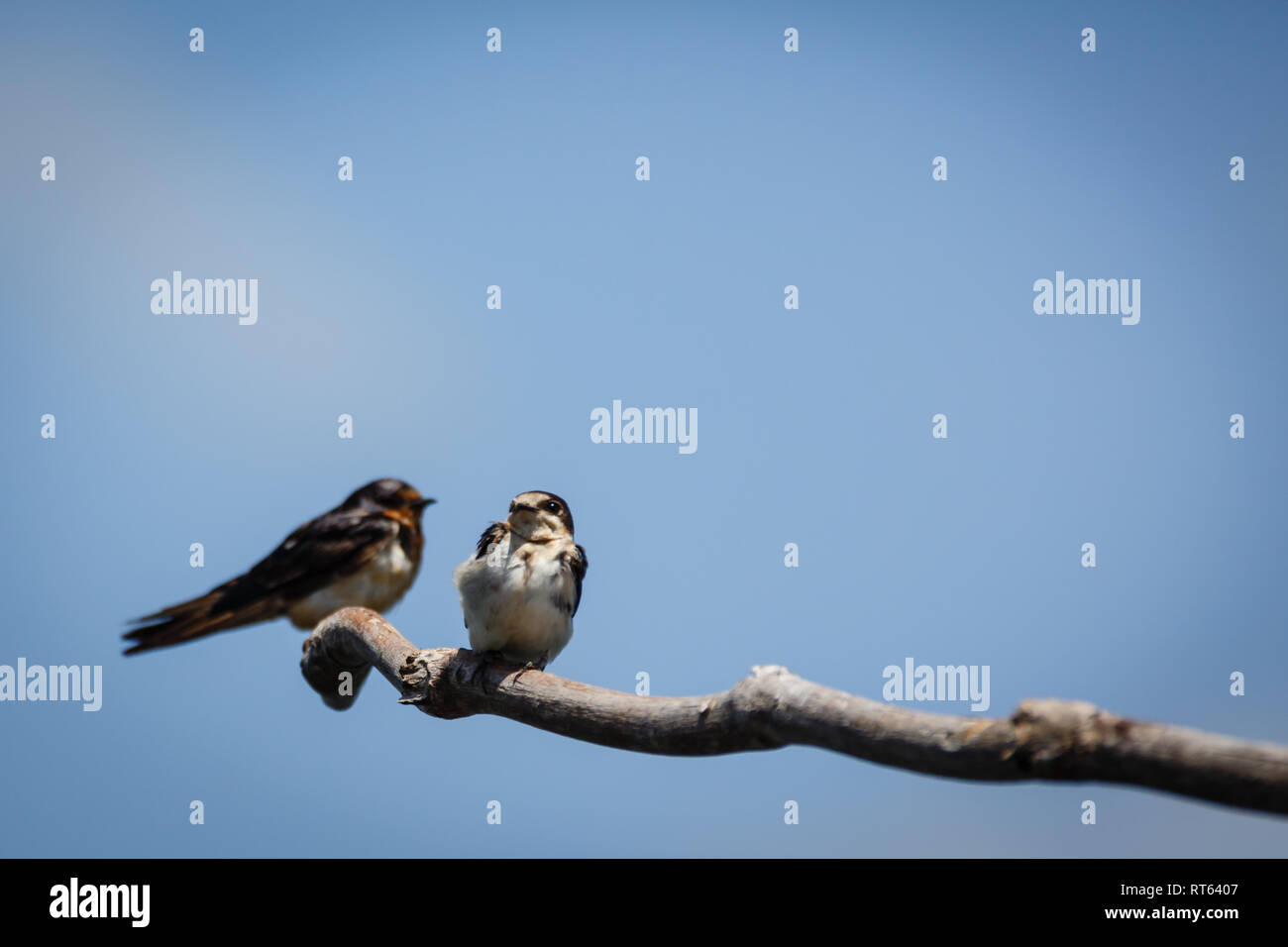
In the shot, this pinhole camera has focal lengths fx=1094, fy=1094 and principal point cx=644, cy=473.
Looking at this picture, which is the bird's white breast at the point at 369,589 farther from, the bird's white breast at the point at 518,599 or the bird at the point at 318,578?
the bird's white breast at the point at 518,599

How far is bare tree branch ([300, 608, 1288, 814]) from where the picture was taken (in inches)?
75.6

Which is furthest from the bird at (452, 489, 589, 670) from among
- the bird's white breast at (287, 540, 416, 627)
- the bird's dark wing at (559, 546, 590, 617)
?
the bird's white breast at (287, 540, 416, 627)

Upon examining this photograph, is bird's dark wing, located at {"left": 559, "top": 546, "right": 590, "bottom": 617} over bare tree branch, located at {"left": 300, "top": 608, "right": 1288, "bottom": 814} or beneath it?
over

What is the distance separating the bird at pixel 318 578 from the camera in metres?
7.48

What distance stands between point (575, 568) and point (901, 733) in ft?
9.08

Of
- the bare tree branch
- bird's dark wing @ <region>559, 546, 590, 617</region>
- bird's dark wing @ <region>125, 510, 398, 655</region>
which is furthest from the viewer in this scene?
bird's dark wing @ <region>125, 510, 398, 655</region>

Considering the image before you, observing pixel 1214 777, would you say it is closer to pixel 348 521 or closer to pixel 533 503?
pixel 533 503

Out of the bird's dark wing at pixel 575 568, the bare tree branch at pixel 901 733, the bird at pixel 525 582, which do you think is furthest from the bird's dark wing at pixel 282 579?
the bare tree branch at pixel 901 733

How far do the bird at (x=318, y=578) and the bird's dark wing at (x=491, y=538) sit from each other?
317cm

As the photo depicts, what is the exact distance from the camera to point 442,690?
13.5 ft

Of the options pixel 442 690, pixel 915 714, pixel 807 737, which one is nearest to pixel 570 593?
pixel 442 690

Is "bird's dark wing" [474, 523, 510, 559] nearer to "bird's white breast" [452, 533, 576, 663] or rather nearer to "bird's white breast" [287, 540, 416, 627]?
"bird's white breast" [452, 533, 576, 663]

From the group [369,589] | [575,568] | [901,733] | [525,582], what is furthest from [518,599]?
[369,589]

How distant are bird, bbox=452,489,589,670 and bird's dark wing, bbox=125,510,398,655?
3139mm
